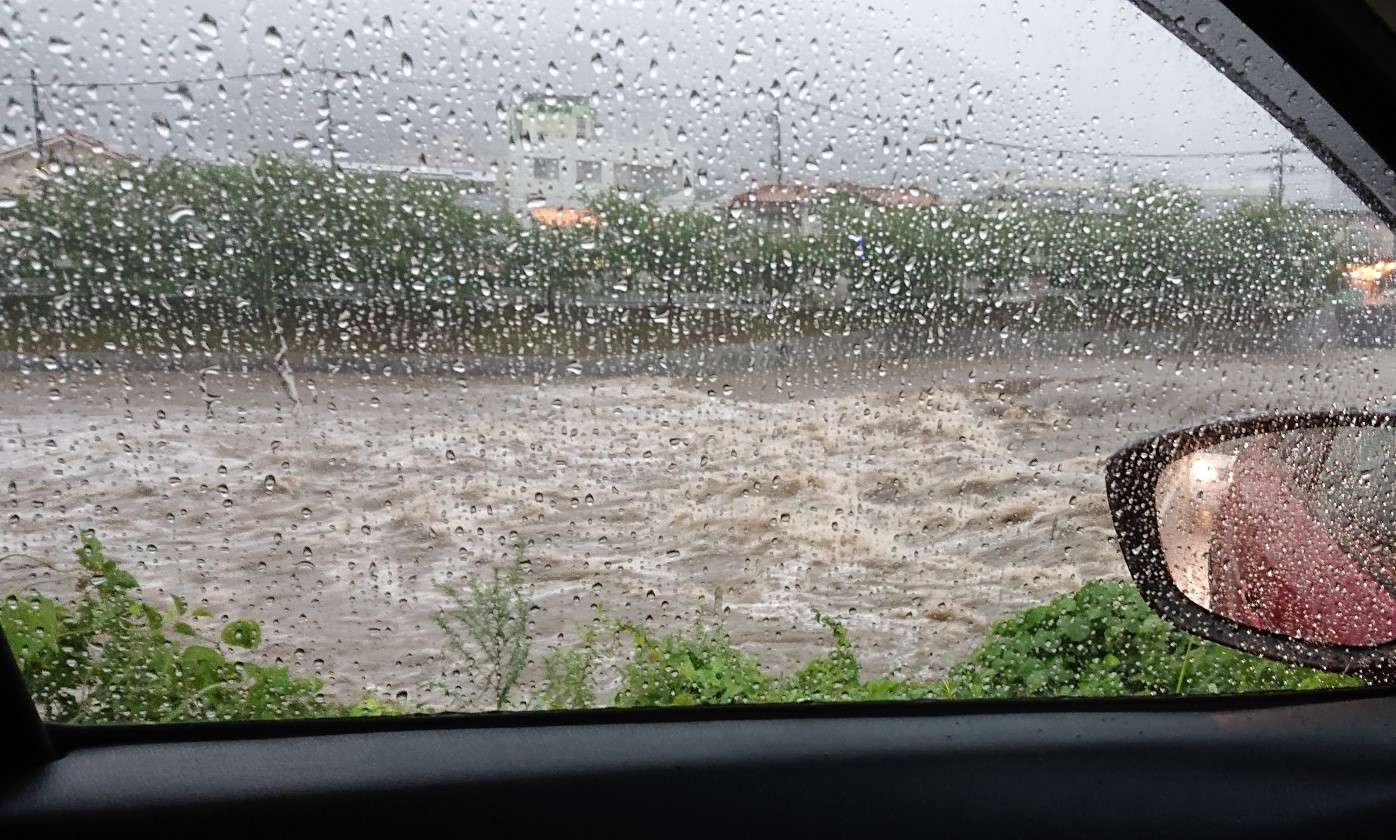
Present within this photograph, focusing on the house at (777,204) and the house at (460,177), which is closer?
the house at (460,177)

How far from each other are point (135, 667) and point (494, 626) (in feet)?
2.62

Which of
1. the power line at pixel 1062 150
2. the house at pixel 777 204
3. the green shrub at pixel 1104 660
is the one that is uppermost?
the power line at pixel 1062 150

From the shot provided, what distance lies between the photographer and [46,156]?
1913 millimetres

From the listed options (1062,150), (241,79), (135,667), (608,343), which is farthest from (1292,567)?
(135,667)

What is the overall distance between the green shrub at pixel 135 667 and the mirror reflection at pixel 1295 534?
2.16 m

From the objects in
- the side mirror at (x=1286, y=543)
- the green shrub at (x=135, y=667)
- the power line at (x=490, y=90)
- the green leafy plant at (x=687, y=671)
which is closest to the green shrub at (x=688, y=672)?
the green leafy plant at (x=687, y=671)

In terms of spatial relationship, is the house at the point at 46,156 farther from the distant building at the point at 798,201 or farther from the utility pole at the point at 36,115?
the distant building at the point at 798,201

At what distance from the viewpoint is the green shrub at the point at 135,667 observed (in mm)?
2299

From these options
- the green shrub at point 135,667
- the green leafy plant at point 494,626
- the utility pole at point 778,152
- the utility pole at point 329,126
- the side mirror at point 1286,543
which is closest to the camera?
the utility pole at point 329,126

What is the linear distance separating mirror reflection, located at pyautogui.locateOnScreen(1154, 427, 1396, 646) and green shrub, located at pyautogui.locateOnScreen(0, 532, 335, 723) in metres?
2.16

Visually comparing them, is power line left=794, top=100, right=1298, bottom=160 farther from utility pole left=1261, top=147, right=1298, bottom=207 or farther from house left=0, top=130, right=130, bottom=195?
house left=0, top=130, right=130, bottom=195

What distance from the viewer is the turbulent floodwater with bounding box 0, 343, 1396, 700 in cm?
220

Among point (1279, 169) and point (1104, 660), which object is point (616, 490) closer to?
point (1104, 660)

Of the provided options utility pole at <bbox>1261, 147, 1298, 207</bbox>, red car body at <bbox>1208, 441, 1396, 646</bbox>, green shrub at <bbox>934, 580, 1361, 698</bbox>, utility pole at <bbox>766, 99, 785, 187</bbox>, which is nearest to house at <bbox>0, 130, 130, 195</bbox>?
utility pole at <bbox>766, 99, 785, 187</bbox>
